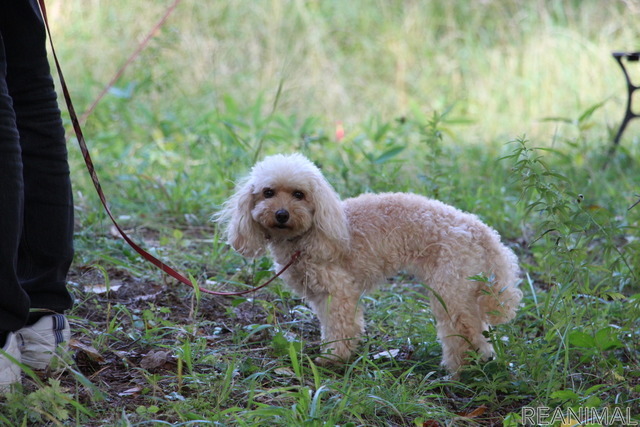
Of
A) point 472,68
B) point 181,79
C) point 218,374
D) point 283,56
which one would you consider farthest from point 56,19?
point 218,374

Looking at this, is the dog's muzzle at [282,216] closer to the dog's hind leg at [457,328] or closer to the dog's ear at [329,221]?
the dog's ear at [329,221]

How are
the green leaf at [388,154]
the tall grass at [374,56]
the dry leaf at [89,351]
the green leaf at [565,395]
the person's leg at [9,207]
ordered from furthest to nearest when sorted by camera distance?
the tall grass at [374,56] < the green leaf at [388,154] < the dry leaf at [89,351] < the green leaf at [565,395] < the person's leg at [9,207]

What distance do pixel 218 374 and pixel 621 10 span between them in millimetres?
7280

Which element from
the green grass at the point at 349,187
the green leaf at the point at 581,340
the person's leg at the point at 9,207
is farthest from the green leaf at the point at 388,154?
the person's leg at the point at 9,207

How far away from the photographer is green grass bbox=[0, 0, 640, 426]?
223 cm

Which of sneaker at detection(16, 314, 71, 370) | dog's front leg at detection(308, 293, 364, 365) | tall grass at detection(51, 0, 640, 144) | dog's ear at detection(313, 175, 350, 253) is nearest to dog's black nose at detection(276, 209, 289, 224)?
dog's ear at detection(313, 175, 350, 253)

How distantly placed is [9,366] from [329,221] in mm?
1176

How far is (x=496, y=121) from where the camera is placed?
646 cm

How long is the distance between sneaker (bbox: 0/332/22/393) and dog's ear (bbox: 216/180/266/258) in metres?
0.95

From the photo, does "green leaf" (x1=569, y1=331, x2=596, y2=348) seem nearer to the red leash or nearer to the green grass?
the green grass

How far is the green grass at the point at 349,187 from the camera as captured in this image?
223 centimetres

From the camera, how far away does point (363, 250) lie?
2.73m

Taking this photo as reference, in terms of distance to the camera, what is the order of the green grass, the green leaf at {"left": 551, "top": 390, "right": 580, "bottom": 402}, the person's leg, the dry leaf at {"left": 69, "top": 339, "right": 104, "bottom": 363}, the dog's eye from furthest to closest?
the dog's eye, the dry leaf at {"left": 69, "top": 339, "right": 104, "bottom": 363}, the green grass, the green leaf at {"left": 551, "top": 390, "right": 580, "bottom": 402}, the person's leg

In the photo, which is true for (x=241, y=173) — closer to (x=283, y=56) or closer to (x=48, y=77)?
(x=48, y=77)
